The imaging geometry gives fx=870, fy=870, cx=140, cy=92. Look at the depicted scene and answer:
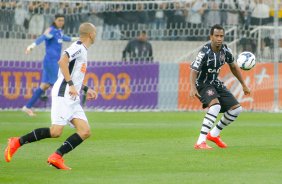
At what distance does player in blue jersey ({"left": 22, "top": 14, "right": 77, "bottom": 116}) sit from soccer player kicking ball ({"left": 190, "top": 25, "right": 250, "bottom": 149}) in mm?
7511

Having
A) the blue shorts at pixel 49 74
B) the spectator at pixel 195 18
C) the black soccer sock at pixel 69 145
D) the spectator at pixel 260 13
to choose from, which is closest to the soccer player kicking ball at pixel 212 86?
the black soccer sock at pixel 69 145

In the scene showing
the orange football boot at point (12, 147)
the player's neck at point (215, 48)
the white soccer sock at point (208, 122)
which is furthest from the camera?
the player's neck at point (215, 48)

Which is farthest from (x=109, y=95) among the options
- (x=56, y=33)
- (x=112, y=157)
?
(x=112, y=157)

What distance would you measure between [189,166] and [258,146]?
116 inches

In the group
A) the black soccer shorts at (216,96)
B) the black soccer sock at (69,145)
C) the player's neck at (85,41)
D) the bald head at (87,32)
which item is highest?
the bald head at (87,32)

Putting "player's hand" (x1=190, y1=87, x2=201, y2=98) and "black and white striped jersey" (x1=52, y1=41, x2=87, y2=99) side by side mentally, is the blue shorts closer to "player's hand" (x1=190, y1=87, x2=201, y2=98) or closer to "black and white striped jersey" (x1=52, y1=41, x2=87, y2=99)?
"player's hand" (x1=190, y1=87, x2=201, y2=98)

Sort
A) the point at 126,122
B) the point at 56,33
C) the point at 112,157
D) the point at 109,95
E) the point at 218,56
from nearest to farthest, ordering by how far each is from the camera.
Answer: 1. the point at 112,157
2. the point at 218,56
3. the point at 126,122
4. the point at 56,33
5. the point at 109,95

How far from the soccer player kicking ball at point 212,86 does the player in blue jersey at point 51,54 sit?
751 cm

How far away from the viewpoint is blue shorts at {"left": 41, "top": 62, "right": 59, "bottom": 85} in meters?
20.1

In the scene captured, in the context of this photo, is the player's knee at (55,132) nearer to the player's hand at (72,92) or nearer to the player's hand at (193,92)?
the player's hand at (72,92)

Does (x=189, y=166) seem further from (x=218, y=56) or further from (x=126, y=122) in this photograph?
(x=126, y=122)

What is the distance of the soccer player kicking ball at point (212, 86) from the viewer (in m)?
12.7

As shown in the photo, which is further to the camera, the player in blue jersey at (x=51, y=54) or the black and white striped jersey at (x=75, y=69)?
the player in blue jersey at (x=51, y=54)

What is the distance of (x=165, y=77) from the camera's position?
22984mm
